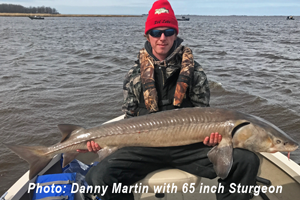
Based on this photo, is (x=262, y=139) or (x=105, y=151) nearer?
(x=262, y=139)

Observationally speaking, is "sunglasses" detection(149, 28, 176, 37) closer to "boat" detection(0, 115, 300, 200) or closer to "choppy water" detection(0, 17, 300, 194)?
"boat" detection(0, 115, 300, 200)

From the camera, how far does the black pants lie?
2.69 m

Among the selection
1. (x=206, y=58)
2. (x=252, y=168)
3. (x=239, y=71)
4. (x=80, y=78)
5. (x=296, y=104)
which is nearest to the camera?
(x=252, y=168)

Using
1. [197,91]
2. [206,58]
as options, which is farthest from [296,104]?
[206,58]

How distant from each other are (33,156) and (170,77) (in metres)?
2.00

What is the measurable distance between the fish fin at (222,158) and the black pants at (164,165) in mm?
91

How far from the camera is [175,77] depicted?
3.55 metres

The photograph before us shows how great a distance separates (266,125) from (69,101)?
7.13 m

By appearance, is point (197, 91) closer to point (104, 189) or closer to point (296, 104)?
point (104, 189)

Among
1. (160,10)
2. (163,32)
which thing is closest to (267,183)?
(163,32)

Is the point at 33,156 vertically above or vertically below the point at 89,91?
above

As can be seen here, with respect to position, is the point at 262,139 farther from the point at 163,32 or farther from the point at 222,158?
the point at 163,32

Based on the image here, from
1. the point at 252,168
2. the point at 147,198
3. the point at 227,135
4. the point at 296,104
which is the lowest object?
the point at 147,198

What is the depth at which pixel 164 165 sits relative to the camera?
3070 millimetres
